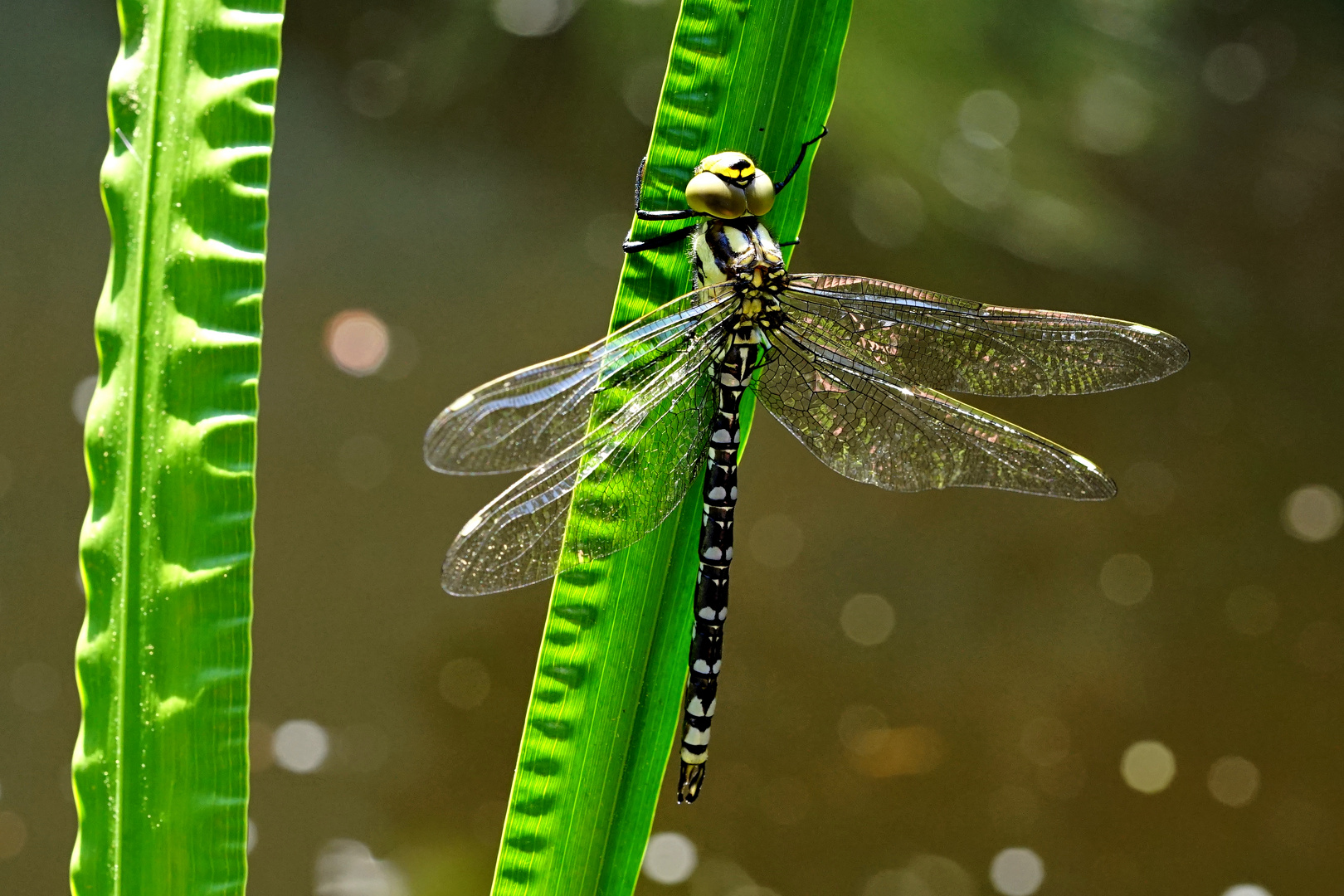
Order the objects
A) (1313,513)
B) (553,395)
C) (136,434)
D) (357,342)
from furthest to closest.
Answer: (1313,513)
(357,342)
(553,395)
(136,434)

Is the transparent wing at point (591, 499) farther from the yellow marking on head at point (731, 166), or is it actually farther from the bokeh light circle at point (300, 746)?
the bokeh light circle at point (300, 746)

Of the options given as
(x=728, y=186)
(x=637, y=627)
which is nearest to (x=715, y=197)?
(x=728, y=186)

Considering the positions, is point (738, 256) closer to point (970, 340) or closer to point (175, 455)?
point (970, 340)

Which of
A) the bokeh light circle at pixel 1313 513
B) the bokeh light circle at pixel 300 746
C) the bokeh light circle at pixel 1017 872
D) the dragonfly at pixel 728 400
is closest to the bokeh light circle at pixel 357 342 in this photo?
the bokeh light circle at pixel 300 746

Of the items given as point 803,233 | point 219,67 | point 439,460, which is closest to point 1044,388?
point 439,460

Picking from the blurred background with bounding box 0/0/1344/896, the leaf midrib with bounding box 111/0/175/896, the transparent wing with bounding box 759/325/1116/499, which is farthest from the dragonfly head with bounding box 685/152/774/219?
the blurred background with bounding box 0/0/1344/896

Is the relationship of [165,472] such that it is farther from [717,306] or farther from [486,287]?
[486,287]

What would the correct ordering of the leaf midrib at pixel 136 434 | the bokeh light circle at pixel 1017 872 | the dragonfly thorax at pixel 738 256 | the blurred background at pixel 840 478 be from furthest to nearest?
→ the bokeh light circle at pixel 1017 872, the blurred background at pixel 840 478, the dragonfly thorax at pixel 738 256, the leaf midrib at pixel 136 434
